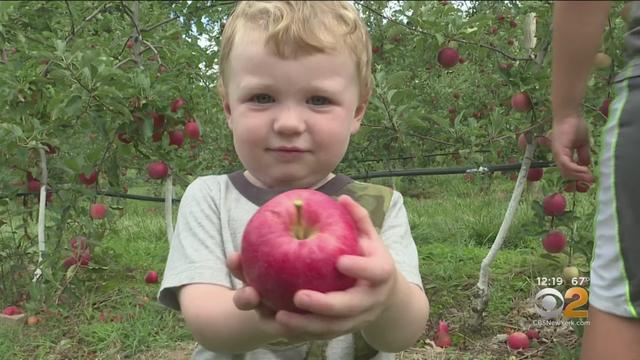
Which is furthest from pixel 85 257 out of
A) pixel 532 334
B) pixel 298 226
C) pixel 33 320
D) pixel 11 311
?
pixel 298 226

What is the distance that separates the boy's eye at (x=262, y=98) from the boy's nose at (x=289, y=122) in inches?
1.3

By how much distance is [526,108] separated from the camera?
2.38 m

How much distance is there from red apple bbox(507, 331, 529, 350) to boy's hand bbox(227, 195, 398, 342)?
181 centimetres

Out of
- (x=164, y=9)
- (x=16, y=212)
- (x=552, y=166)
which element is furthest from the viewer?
(x=164, y=9)

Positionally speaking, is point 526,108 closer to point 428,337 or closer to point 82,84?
point 428,337

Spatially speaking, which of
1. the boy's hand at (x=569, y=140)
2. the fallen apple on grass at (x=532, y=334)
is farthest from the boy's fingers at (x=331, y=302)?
the fallen apple on grass at (x=532, y=334)

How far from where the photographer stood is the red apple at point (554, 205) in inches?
97.6

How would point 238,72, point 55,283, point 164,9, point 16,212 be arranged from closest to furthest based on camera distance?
point 238,72 < point 55,283 < point 16,212 < point 164,9

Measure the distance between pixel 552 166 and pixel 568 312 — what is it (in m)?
0.62

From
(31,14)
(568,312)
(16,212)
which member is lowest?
(568,312)

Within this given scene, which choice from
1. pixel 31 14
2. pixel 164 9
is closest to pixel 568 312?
pixel 164 9

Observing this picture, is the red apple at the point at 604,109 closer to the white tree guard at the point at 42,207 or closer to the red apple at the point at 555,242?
the red apple at the point at 555,242

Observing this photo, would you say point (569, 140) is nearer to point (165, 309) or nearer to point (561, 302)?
point (561, 302)

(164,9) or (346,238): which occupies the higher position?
(164,9)
